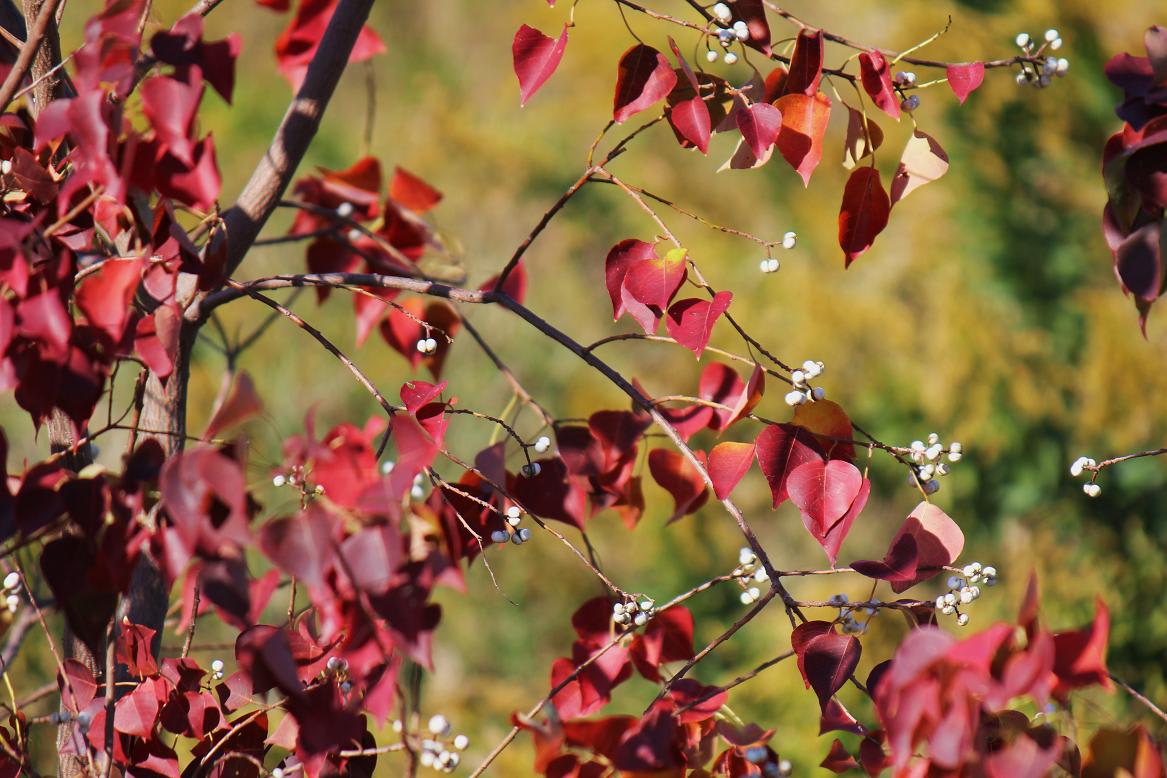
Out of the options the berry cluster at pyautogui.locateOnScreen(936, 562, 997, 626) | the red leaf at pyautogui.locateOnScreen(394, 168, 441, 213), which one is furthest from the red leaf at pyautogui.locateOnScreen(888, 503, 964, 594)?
the red leaf at pyautogui.locateOnScreen(394, 168, 441, 213)

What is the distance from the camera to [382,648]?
1.49 ft

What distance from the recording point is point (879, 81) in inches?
23.8

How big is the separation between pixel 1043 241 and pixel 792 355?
600 millimetres

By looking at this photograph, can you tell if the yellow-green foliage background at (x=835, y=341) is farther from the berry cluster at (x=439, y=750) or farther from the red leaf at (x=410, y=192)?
the berry cluster at (x=439, y=750)

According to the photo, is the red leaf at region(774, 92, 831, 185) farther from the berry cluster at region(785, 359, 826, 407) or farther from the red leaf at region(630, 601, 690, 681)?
the red leaf at region(630, 601, 690, 681)

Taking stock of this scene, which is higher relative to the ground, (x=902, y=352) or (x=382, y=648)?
(x=382, y=648)

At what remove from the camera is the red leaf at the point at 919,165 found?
0.59 metres

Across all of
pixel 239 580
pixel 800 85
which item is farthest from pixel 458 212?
pixel 239 580

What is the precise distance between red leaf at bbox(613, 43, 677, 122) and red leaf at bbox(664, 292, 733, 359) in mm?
119

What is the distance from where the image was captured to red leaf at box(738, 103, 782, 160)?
0.57m

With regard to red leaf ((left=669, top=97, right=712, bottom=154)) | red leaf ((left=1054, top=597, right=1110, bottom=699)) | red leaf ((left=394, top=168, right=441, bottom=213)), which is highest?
red leaf ((left=669, top=97, right=712, bottom=154))

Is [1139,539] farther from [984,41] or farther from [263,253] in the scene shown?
[263,253]

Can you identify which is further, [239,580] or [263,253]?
[263,253]

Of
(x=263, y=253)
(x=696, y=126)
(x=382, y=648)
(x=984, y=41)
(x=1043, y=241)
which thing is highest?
(x=696, y=126)
